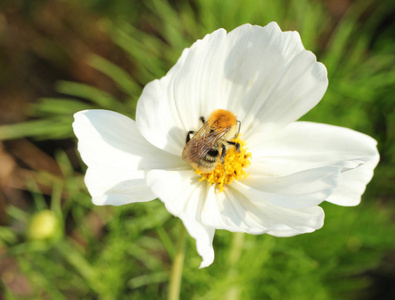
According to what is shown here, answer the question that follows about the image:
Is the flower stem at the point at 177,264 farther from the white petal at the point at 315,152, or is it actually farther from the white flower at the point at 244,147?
the white petal at the point at 315,152

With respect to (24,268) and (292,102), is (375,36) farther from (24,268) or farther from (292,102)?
(24,268)

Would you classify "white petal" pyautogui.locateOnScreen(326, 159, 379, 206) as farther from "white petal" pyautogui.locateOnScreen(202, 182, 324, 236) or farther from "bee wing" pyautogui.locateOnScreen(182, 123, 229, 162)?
"bee wing" pyautogui.locateOnScreen(182, 123, 229, 162)

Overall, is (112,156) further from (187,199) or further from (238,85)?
(238,85)

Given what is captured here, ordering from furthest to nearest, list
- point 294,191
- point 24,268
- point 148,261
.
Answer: point 148,261
point 24,268
point 294,191

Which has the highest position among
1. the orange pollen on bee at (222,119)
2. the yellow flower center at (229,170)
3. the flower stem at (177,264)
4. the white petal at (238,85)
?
the white petal at (238,85)

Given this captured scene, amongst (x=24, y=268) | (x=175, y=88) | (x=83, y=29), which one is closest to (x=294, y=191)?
(x=175, y=88)

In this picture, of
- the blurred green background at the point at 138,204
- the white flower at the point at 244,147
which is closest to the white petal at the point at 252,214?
the white flower at the point at 244,147
